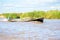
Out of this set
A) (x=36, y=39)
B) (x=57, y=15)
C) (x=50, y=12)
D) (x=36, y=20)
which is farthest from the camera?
(x=50, y=12)

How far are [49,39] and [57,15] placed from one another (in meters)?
33.7

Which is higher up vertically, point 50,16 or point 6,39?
point 6,39

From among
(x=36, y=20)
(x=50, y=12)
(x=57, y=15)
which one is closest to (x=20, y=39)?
(x=36, y=20)

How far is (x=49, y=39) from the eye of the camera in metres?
9.02

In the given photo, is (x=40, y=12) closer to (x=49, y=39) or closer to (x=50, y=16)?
(x=50, y=16)

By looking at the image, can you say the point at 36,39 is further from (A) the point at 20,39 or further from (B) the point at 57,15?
(B) the point at 57,15

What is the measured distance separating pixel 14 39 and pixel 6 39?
415mm

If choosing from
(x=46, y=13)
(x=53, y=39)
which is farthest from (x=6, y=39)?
(x=46, y=13)

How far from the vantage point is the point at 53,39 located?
29.7 feet

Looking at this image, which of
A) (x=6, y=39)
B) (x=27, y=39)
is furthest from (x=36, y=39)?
(x=6, y=39)

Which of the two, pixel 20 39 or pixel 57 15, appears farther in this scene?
pixel 57 15

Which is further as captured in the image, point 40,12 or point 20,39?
point 40,12

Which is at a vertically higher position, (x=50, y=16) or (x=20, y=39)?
(x=20, y=39)

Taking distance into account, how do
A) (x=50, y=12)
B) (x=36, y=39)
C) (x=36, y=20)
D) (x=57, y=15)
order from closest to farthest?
1. (x=36, y=39)
2. (x=36, y=20)
3. (x=57, y=15)
4. (x=50, y=12)
